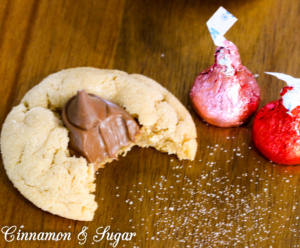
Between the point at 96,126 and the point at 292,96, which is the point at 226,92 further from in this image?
the point at 96,126

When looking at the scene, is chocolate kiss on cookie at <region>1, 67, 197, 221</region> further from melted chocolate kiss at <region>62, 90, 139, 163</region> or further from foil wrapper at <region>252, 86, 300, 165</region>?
foil wrapper at <region>252, 86, 300, 165</region>

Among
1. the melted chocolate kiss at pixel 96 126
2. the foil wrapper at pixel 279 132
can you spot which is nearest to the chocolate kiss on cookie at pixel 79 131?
the melted chocolate kiss at pixel 96 126

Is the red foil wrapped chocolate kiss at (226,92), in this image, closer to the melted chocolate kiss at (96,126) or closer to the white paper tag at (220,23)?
the white paper tag at (220,23)

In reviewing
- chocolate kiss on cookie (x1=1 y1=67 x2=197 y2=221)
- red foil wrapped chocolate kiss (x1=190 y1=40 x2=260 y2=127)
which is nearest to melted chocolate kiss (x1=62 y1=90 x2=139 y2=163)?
chocolate kiss on cookie (x1=1 y1=67 x2=197 y2=221)

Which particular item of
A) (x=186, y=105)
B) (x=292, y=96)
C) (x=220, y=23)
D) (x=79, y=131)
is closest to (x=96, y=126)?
(x=79, y=131)

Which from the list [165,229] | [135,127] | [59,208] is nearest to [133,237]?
[165,229]
